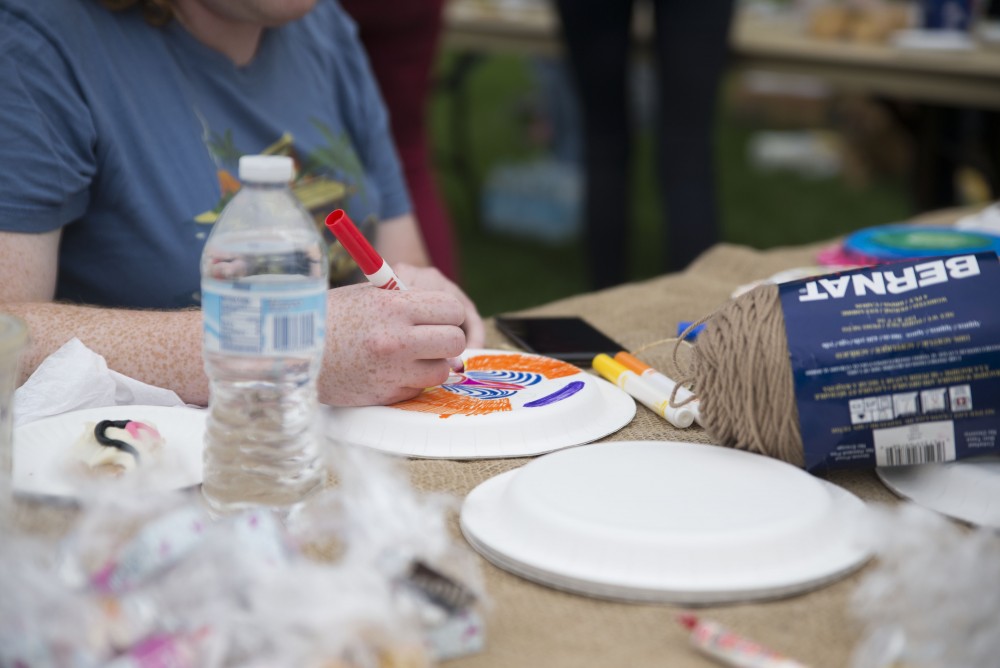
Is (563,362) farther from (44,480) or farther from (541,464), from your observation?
(44,480)

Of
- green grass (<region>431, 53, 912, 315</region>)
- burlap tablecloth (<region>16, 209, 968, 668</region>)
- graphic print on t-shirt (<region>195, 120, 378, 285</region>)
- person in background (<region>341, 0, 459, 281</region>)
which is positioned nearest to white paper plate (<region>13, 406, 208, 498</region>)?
burlap tablecloth (<region>16, 209, 968, 668</region>)

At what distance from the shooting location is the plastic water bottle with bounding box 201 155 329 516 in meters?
0.69

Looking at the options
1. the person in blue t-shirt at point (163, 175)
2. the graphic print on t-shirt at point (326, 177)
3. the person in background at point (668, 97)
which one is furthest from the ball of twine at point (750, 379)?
the person in background at point (668, 97)

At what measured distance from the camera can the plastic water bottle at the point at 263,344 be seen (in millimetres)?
686

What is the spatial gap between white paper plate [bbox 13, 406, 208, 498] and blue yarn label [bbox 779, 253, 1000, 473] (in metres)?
0.44

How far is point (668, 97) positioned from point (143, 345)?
5.92ft

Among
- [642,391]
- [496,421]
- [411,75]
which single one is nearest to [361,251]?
[496,421]

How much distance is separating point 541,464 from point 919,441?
27 centimetres

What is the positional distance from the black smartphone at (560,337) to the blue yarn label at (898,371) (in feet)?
1.13

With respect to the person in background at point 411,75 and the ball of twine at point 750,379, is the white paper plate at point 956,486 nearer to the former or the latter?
the ball of twine at point 750,379

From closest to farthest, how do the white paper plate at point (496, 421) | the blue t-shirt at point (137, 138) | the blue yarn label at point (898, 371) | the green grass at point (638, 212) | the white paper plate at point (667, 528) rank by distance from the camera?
the white paper plate at point (667, 528)
the blue yarn label at point (898, 371)
the white paper plate at point (496, 421)
the blue t-shirt at point (137, 138)
the green grass at point (638, 212)

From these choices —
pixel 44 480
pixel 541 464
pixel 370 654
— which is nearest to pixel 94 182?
pixel 44 480

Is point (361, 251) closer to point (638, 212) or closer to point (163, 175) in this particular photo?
point (163, 175)

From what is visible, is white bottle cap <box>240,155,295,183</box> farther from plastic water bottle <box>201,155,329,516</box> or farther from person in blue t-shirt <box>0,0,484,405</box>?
person in blue t-shirt <box>0,0,484,405</box>
